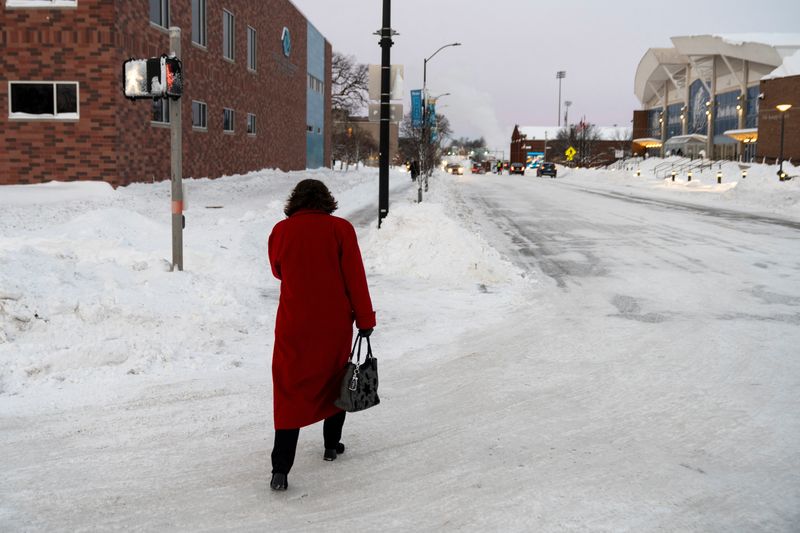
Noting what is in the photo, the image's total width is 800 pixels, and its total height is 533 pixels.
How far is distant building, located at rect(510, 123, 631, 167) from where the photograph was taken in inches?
4285

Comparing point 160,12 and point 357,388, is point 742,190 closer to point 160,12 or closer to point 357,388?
point 160,12

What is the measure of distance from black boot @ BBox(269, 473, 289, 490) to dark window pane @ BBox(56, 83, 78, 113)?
20.4m

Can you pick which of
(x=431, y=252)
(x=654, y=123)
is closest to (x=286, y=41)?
(x=431, y=252)

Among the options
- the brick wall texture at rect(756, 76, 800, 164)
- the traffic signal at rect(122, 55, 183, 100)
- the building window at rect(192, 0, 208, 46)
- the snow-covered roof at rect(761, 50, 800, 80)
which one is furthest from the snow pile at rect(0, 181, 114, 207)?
the snow-covered roof at rect(761, 50, 800, 80)

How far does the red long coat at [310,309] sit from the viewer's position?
4301 millimetres

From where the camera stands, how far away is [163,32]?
25469mm

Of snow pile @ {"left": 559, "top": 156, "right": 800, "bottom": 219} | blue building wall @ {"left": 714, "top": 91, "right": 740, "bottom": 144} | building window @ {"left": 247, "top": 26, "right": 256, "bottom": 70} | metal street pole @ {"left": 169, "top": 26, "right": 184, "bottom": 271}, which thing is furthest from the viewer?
blue building wall @ {"left": 714, "top": 91, "right": 740, "bottom": 144}

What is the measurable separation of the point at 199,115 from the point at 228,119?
385 cm

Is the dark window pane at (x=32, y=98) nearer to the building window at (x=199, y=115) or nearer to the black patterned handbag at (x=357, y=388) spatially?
the building window at (x=199, y=115)

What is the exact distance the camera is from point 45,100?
72.0 feet

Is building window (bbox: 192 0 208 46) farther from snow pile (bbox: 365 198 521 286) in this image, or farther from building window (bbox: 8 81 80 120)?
snow pile (bbox: 365 198 521 286)

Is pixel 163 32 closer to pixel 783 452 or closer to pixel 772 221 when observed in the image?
pixel 772 221

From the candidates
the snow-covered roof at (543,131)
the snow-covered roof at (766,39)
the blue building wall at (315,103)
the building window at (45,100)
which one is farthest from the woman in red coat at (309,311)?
the snow-covered roof at (543,131)

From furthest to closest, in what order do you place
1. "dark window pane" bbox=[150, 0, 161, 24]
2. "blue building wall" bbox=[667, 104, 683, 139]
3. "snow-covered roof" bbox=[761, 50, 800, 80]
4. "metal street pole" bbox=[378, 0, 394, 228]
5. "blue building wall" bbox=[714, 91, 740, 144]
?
"blue building wall" bbox=[667, 104, 683, 139]
"blue building wall" bbox=[714, 91, 740, 144]
"snow-covered roof" bbox=[761, 50, 800, 80]
"dark window pane" bbox=[150, 0, 161, 24]
"metal street pole" bbox=[378, 0, 394, 228]
